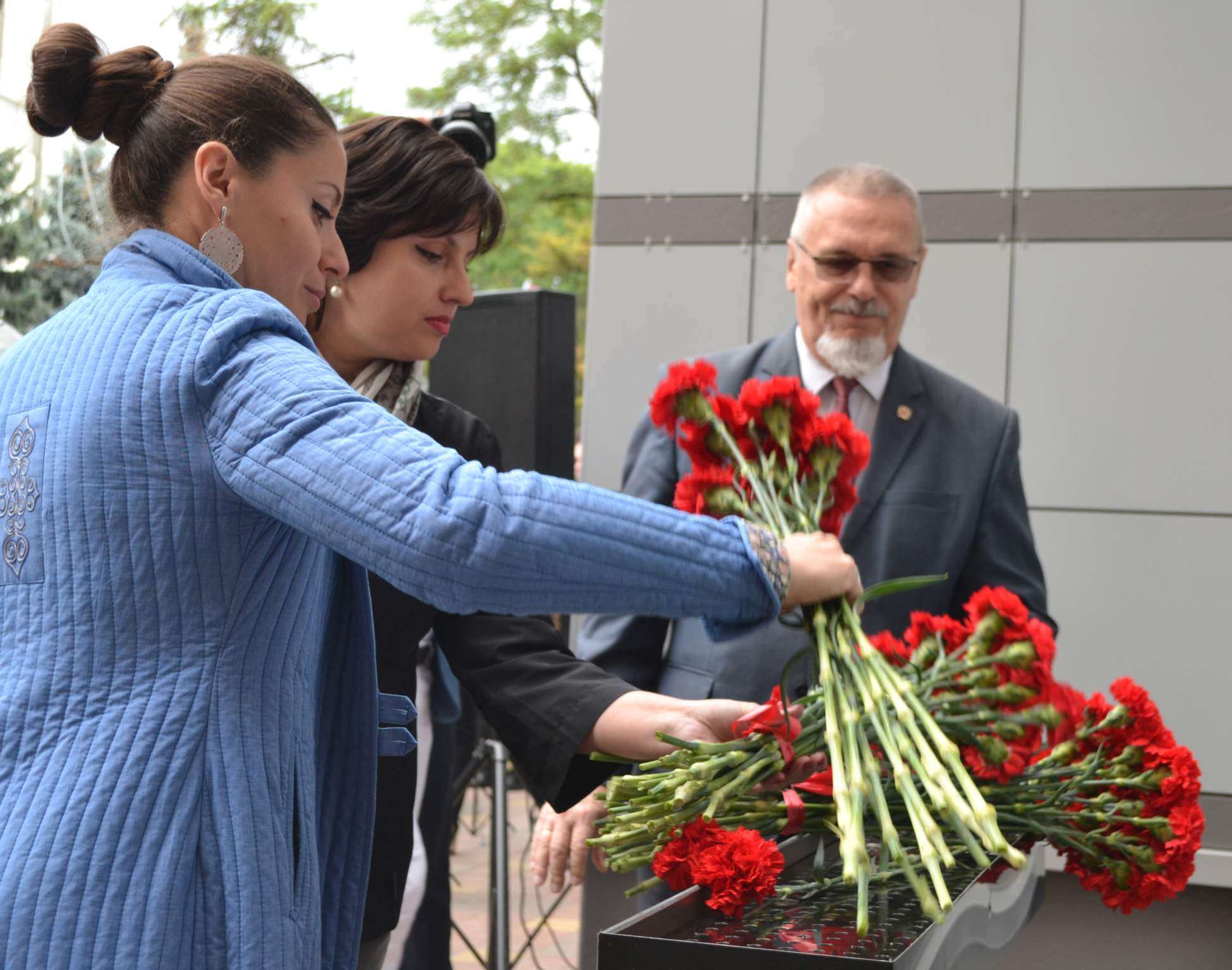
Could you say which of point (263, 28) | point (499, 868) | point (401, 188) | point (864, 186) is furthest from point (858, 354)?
point (263, 28)

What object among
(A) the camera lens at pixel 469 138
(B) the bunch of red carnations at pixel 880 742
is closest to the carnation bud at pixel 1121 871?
(B) the bunch of red carnations at pixel 880 742

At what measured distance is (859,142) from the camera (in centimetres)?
407

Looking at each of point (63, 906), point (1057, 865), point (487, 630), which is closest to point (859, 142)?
point (1057, 865)

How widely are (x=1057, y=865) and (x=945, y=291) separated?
5.06 feet

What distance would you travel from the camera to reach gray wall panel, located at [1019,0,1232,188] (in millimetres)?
3875

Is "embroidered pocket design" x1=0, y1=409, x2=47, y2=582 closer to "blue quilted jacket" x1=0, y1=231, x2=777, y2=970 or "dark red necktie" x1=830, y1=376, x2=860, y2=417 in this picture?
"blue quilted jacket" x1=0, y1=231, x2=777, y2=970

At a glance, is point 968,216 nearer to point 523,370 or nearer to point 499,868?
point 523,370

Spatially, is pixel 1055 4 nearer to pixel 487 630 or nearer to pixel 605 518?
pixel 487 630

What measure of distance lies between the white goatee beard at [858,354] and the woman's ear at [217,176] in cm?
160

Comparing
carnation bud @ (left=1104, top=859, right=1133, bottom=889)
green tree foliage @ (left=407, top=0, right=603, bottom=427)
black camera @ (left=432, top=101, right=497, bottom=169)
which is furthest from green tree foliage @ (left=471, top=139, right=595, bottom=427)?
carnation bud @ (left=1104, top=859, right=1133, bottom=889)

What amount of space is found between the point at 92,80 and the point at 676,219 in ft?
8.85

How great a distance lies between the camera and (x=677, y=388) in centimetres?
179

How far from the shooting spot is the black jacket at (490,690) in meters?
1.97

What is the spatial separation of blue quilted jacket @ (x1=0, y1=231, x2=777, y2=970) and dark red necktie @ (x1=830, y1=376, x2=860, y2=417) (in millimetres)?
1616
